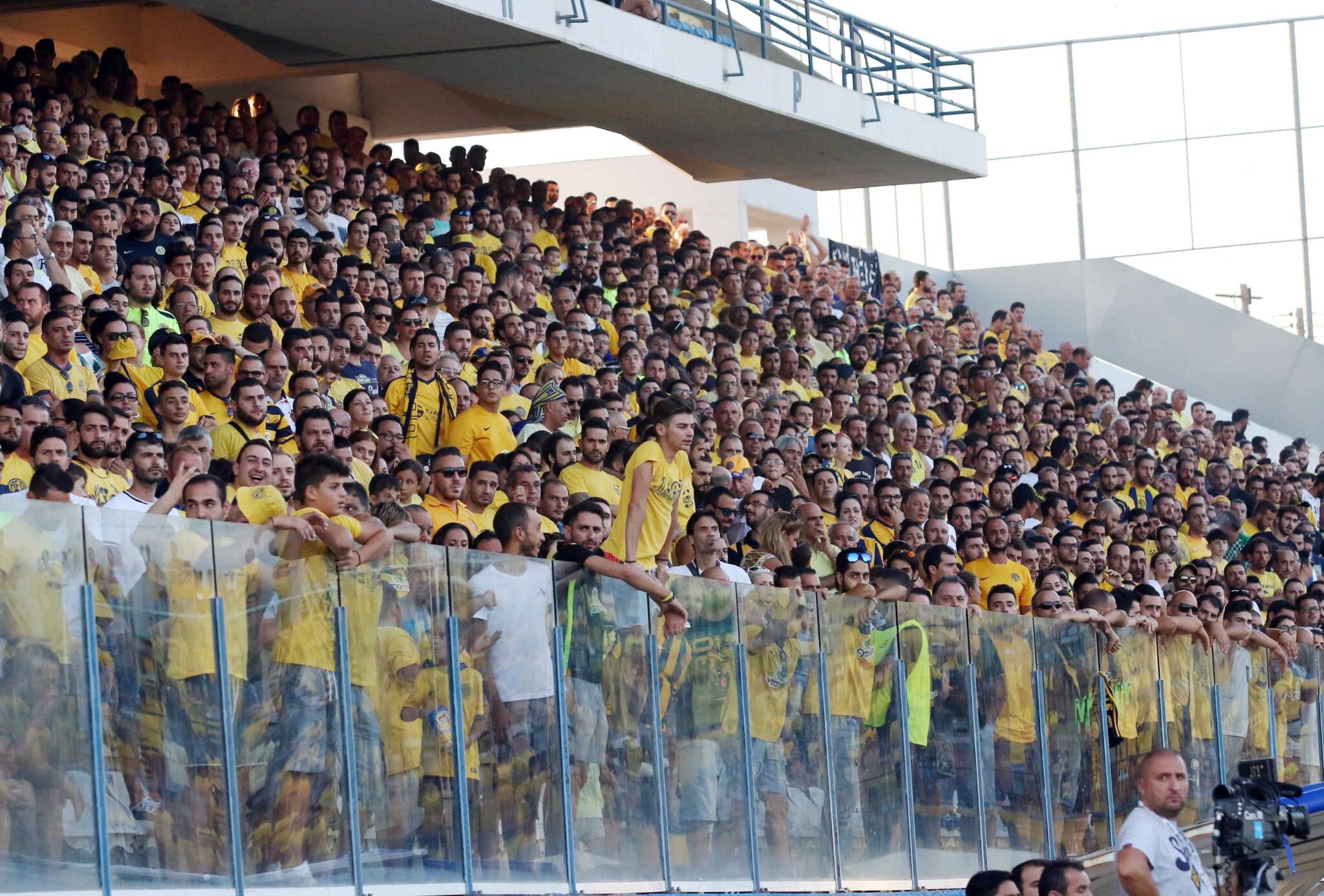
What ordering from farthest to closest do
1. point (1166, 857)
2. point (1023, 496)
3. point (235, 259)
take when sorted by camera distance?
point (1023, 496) → point (235, 259) → point (1166, 857)

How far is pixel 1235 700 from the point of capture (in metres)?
13.0

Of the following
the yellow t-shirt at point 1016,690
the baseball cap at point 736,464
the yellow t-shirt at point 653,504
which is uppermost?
the baseball cap at point 736,464

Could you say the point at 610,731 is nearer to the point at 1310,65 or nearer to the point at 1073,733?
the point at 1073,733

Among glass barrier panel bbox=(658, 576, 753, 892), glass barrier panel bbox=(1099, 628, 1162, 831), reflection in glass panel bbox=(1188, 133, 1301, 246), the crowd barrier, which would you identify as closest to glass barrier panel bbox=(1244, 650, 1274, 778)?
glass barrier panel bbox=(1099, 628, 1162, 831)

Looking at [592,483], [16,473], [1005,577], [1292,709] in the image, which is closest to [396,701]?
[16,473]

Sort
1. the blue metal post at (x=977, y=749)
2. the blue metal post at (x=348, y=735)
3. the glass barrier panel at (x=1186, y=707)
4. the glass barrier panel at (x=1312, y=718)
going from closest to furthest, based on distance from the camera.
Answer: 1. the blue metal post at (x=348, y=735)
2. the blue metal post at (x=977, y=749)
3. the glass barrier panel at (x=1186, y=707)
4. the glass barrier panel at (x=1312, y=718)

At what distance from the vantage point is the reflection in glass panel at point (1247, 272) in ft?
98.0

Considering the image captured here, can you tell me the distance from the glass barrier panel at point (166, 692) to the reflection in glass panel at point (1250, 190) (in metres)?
26.3

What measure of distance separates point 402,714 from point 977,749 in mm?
4602

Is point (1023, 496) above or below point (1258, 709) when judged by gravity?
above

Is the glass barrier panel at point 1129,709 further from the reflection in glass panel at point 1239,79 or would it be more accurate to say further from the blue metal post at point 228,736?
the reflection in glass panel at point 1239,79

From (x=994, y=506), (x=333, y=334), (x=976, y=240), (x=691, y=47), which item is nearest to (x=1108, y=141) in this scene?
(x=976, y=240)

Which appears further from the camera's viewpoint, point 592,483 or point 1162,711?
point 1162,711

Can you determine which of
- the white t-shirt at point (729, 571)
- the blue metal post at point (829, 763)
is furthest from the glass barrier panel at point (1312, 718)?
the blue metal post at point (829, 763)
